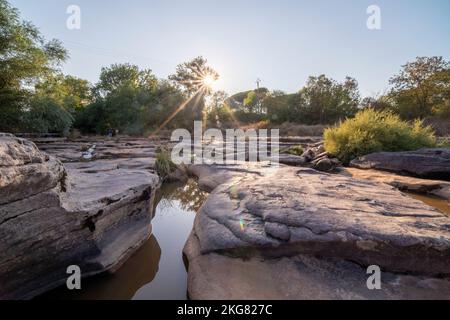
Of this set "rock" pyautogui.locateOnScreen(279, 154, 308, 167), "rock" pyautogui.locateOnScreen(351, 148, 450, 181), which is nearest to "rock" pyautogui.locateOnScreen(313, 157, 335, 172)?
"rock" pyautogui.locateOnScreen(279, 154, 308, 167)

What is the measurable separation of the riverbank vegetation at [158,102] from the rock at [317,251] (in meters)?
6.71

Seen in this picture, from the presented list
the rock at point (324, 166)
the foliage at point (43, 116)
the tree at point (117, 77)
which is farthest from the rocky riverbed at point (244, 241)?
the tree at point (117, 77)

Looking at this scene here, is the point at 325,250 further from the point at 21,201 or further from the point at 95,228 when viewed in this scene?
the point at 21,201

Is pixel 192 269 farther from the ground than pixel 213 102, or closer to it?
closer to it

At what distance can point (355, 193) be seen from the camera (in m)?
2.96

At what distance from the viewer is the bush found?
746 cm

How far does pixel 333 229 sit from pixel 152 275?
1508 millimetres

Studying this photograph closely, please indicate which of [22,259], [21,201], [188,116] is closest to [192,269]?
[22,259]

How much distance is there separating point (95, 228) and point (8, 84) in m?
15.2

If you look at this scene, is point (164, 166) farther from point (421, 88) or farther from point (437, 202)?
point (421, 88)

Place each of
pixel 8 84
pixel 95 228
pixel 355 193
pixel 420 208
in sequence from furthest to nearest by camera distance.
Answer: pixel 8 84 < pixel 355 193 < pixel 420 208 < pixel 95 228

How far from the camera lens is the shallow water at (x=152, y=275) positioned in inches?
69.8

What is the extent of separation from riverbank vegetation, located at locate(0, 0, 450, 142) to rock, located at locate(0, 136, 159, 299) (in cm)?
770

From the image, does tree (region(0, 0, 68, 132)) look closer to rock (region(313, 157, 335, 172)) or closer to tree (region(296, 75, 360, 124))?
rock (region(313, 157, 335, 172))
